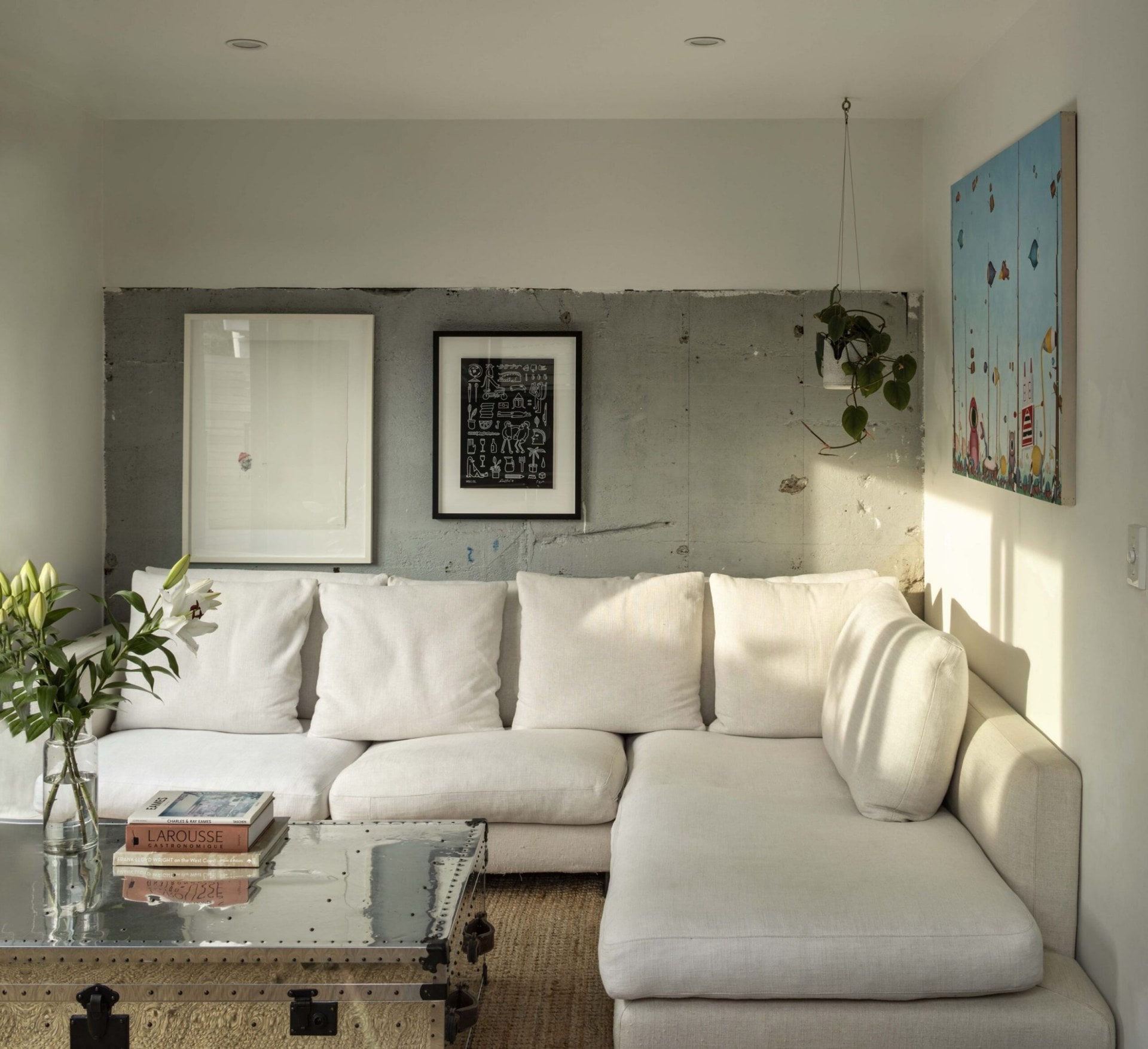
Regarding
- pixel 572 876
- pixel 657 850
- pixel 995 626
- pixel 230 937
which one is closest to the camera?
pixel 230 937

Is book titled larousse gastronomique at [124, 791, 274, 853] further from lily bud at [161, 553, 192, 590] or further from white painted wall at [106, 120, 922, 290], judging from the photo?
white painted wall at [106, 120, 922, 290]

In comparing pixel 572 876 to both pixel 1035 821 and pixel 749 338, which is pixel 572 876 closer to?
pixel 1035 821

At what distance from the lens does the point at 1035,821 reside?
2424mm

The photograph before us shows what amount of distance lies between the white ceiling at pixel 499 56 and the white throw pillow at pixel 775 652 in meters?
1.63

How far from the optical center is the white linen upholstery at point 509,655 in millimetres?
3742

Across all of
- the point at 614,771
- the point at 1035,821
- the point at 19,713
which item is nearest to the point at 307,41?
the point at 19,713

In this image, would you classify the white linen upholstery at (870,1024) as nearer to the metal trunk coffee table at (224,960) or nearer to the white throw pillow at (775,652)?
the metal trunk coffee table at (224,960)

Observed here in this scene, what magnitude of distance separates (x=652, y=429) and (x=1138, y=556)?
2112 mm

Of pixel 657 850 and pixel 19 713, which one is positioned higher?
pixel 19 713

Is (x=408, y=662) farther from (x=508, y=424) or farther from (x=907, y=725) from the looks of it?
(x=907, y=725)

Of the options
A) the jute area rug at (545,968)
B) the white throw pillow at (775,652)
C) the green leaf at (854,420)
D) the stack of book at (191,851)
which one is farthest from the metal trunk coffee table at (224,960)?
the green leaf at (854,420)

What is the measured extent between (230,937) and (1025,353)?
7.32ft

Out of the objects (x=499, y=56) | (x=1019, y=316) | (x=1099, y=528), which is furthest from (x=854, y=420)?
(x=499, y=56)

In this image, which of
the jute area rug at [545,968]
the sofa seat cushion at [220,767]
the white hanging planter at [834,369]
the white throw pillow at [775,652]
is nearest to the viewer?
the jute area rug at [545,968]
